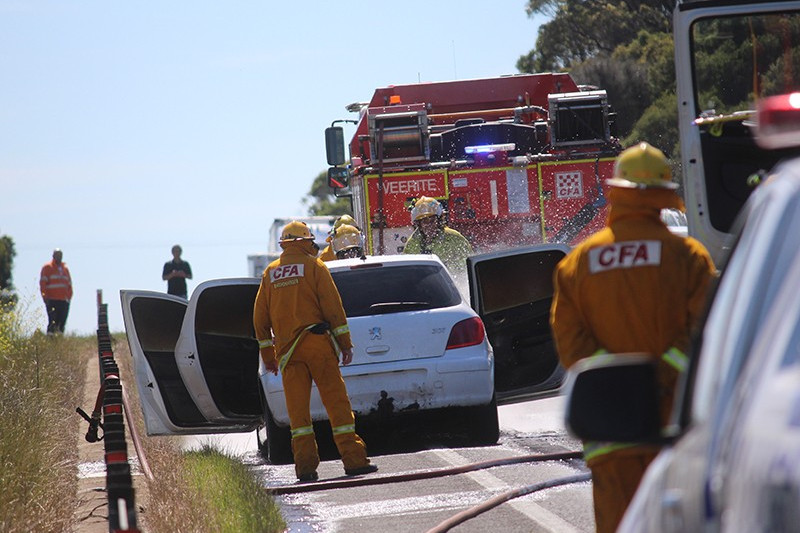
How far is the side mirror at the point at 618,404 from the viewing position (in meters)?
2.99

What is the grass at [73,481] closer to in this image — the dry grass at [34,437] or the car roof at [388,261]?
the dry grass at [34,437]

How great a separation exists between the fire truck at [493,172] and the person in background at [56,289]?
1157 centimetres

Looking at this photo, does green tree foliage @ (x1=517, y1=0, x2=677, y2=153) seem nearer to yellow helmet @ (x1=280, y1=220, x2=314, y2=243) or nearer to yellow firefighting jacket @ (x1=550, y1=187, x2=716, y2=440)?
yellow helmet @ (x1=280, y1=220, x2=314, y2=243)

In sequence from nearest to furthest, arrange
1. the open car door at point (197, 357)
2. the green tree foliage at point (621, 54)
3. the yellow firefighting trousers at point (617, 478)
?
the yellow firefighting trousers at point (617, 478)
the open car door at point (197, 357)
the green tree foliage at point (621, 54)

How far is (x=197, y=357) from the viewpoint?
425 inches

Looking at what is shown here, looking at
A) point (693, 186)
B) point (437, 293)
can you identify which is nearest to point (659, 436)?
point (693, 186)

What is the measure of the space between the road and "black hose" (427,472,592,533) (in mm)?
55

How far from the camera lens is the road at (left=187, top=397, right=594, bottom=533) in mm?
7863

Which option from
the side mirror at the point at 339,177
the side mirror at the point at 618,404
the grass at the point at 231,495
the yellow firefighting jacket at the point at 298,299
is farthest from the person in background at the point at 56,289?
the side mirror at the point at 618,404

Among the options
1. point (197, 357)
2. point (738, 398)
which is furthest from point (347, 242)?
point (738, 398)

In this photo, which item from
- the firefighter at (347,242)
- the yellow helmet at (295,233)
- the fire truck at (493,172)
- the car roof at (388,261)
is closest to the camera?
the yellow helmet at (295,233)

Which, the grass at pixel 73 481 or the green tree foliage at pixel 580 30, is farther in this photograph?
the green tree foliage at pixel 580 30

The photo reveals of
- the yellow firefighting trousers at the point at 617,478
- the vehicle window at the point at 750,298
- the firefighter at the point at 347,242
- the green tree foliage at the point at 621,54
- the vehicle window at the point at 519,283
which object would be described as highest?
the green tree foliage at the point at 621,54

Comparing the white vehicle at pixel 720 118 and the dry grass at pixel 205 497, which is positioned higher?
the white vehicle at pixel 720 118
